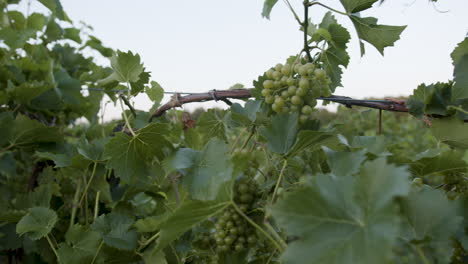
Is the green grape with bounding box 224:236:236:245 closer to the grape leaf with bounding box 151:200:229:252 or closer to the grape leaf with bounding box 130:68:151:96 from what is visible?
the grape leaf with bounding box 151:200:229:252

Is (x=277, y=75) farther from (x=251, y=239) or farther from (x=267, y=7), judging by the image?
(x=251, y=239)

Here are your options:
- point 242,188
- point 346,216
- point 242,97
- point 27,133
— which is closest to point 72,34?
point 27,133

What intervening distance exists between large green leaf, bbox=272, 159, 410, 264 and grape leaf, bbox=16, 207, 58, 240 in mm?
876

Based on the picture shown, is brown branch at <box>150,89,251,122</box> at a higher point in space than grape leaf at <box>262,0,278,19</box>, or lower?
lower

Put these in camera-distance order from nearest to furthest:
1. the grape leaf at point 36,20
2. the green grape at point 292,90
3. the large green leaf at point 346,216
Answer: the large green leaf at point 346,216, the green grape at point 292,90, the grape leaf at point 36,20

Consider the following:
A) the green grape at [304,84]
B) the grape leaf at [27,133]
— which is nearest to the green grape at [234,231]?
the green grape at [304,84]

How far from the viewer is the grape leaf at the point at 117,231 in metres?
1.06

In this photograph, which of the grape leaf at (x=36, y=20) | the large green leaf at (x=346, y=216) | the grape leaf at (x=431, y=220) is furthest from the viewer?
the grape leaf at (x=36, y=20)

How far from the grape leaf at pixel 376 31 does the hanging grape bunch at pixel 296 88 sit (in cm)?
25

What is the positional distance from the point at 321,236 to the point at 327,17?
27.9 inches

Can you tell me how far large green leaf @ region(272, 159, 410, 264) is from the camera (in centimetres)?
49

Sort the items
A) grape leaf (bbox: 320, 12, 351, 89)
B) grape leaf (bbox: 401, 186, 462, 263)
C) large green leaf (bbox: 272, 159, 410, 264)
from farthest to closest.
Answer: grape leaf (bbox: 320, 12, 351, 89), grape leaf (bbox: 401, 186, 462, 263), large green leaf (bbox: 272, 159, 410, 264)

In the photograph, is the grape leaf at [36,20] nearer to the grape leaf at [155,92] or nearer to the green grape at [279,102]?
the grape leaf at [155,92]

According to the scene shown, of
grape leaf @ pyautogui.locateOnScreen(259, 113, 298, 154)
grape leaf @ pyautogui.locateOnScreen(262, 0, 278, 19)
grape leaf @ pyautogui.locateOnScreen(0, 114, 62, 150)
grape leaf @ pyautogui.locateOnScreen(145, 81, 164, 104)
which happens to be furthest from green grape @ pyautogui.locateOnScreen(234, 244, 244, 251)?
grape leaf @ pyautogui.locateOnScreen(0, 114, 62, 150)
